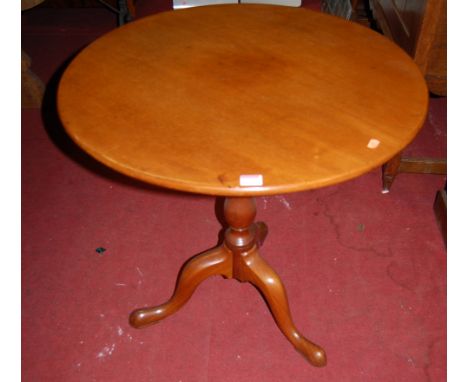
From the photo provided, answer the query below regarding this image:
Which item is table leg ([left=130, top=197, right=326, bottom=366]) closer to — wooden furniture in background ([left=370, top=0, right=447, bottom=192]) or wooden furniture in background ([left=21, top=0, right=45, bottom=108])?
wooden furniture in background ([left=370, top=0, right=447, bottom=192])

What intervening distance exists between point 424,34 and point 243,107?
2.73 ft

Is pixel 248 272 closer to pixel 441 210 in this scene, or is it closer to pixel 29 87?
pixel 441 210

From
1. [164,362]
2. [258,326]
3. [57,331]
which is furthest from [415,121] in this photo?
[57,331]

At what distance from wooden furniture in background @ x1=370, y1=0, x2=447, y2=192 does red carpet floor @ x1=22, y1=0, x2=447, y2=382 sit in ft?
1.08

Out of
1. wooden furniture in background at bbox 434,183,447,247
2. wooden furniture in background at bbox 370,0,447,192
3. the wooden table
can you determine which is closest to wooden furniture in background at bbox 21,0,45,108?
the wooden table

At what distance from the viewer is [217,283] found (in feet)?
5.40

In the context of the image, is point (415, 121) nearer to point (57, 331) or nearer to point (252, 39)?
point (252, 39)

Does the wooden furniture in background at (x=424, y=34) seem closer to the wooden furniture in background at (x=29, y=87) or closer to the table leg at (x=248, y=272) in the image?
the table leg at (x=248, y=272)

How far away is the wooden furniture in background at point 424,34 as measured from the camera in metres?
1.43

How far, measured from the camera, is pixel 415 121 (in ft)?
3.06

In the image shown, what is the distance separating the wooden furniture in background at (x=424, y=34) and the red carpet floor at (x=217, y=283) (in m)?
0.33

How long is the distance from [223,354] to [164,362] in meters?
0.19

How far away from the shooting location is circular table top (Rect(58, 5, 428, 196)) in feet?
2.76

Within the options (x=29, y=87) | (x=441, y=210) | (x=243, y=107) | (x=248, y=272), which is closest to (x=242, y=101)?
(x=243, y=107)
